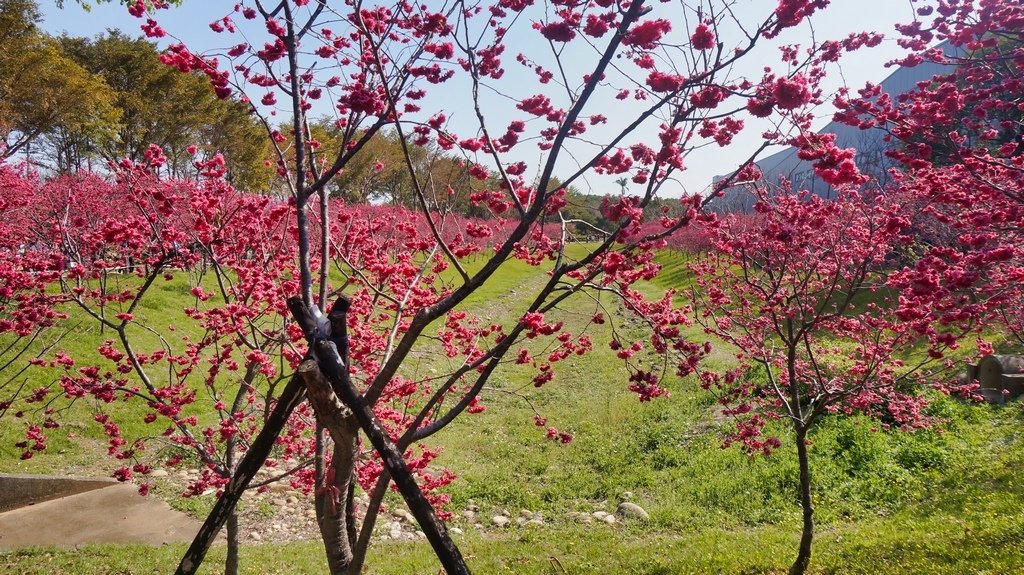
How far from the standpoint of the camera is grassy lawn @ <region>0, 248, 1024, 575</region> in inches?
233

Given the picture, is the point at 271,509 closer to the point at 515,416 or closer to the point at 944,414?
the point at 515,416

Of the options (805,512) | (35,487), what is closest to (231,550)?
(805,512)

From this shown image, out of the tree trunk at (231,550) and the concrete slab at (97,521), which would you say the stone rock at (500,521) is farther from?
the tree trunk at (231,550)

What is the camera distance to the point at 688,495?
27.7ft

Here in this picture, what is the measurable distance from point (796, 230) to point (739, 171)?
221cm

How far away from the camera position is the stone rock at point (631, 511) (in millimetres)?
7914

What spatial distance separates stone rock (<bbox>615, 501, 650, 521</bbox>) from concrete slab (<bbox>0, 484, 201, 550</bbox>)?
17.8 ft

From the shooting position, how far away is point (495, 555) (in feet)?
22.0

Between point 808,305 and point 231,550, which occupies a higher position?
point 808,305

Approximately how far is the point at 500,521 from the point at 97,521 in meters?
5.00

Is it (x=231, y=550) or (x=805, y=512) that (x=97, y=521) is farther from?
(x=805, y=512)

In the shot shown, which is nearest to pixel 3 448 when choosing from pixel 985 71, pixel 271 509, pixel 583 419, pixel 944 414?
pixel 271 509

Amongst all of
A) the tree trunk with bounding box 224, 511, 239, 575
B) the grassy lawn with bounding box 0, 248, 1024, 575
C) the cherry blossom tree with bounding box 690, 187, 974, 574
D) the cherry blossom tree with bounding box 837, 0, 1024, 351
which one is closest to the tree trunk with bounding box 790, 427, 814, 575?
the cherry blossom tree with bounding box 690, 187, 974, 574

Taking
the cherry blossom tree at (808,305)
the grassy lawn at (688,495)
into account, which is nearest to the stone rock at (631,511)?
the grassy lawn at (688,495)
